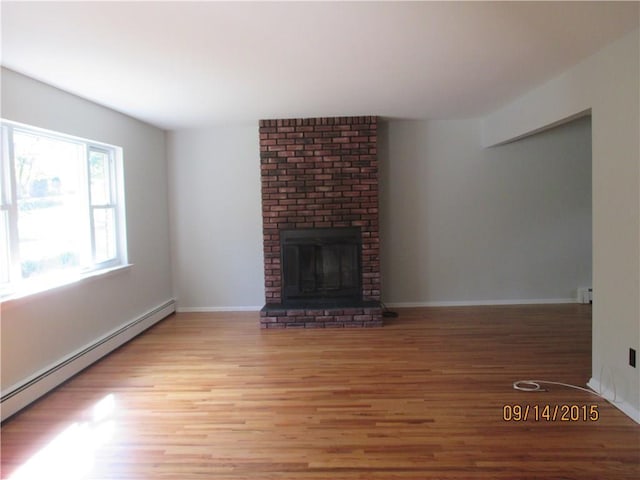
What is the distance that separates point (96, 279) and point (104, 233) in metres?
0.60

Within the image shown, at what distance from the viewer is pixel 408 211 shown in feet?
16.8

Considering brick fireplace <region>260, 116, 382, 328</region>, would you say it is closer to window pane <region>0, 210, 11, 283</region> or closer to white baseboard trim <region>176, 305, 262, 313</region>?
white baseboard trim <region>176, 305, 262, 313</region>

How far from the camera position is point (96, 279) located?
364 cm

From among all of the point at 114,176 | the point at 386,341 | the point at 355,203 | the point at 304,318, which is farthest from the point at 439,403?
the point at 114,176

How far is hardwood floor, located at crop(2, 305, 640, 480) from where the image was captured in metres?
2.07

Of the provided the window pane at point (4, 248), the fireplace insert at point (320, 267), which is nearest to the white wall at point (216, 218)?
the fireplace insert at point (320, 267)

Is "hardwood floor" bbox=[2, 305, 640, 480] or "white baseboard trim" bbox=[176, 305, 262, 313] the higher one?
"white baseboard trim" bbox=[176, 305, 262, 313]

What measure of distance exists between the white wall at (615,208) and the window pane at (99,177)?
4.04m

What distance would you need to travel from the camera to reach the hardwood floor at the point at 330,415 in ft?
6.78

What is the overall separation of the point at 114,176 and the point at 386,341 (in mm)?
3147

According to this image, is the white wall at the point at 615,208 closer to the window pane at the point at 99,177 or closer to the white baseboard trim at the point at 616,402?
the white baseboard trim at the point at 616,402

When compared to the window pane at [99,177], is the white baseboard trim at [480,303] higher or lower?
lower
